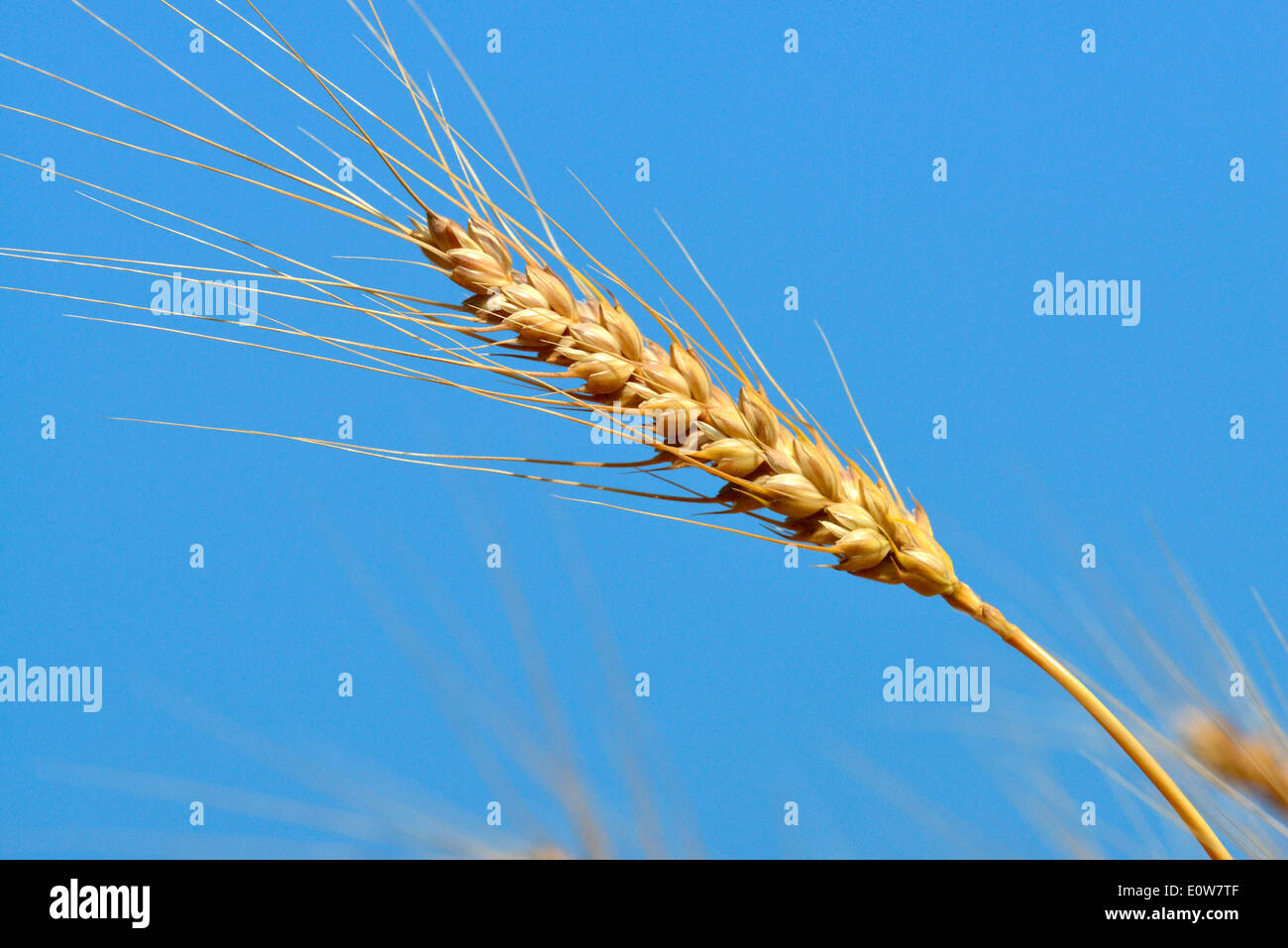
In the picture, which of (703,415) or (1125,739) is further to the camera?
(703,415)

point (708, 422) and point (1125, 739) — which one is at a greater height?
point (708, 422)

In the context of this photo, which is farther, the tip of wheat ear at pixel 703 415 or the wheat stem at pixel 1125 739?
the tip of wheat ear at pixel 703 415

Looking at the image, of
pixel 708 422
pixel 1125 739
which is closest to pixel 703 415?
pixel 708 422

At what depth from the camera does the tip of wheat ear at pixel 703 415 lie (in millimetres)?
889

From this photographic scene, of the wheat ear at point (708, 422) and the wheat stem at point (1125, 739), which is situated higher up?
the wheat ear at point (708, 422)

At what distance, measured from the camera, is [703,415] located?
3.01ft

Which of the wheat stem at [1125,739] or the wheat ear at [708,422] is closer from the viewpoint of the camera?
the wheat stem at [1125,739]

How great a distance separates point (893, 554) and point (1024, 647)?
16 centimetres

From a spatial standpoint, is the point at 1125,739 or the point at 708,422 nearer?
the point at 1125,739

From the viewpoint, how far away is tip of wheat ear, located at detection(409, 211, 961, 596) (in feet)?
2.92

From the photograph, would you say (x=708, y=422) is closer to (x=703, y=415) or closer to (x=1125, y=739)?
(x=703, y=415)
